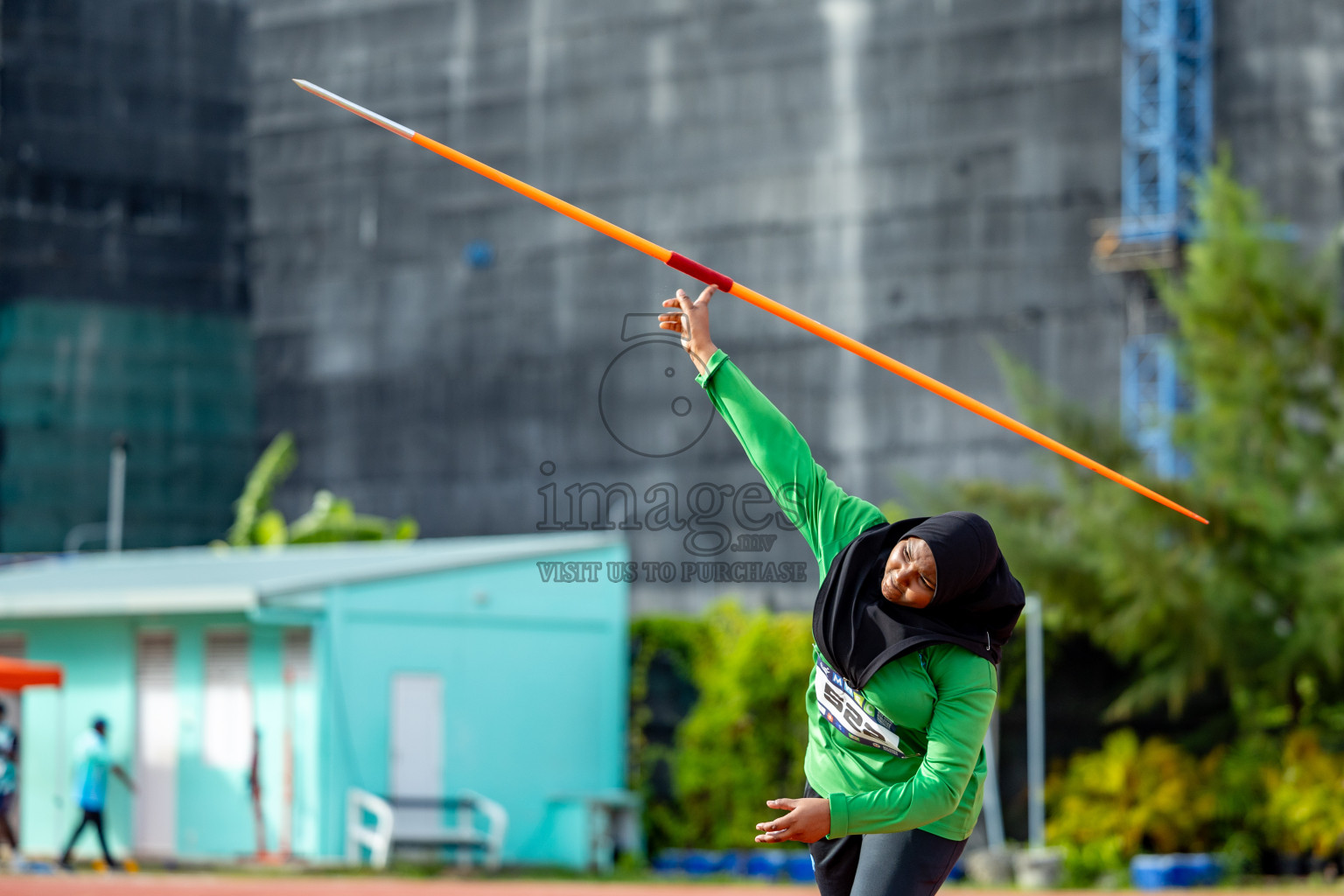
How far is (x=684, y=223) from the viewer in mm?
32188

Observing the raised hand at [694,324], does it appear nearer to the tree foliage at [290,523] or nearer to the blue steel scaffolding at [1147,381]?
the blue steel scaffolding at [1147,381]

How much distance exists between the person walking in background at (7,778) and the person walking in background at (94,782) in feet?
3.78

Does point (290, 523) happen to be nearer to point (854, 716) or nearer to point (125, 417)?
point (125, 417)

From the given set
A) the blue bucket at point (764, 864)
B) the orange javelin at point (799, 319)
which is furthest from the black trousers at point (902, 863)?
the blue bucket at point (764, 864)

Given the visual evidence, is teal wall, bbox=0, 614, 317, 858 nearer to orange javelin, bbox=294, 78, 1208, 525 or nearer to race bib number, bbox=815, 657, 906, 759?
orange javelin, bbox=294, 78, 1208, 525

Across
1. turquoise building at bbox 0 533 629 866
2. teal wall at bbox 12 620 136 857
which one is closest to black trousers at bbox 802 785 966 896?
turquoise building at bbox 0 533 629 866

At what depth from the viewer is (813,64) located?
31.3 metres

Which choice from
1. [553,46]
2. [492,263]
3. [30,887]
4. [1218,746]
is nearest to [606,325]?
[492,263]

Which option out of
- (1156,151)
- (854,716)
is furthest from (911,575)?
(1156,151)

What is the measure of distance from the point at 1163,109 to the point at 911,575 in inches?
962

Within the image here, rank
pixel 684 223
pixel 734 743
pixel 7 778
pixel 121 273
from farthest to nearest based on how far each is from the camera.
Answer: pixel 121 273 < pixel 684 223 < pixel 734 743 < pixel 7 778

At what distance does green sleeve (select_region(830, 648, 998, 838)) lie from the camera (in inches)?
158

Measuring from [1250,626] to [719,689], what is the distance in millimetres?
5357

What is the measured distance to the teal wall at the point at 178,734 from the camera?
57.3ft
